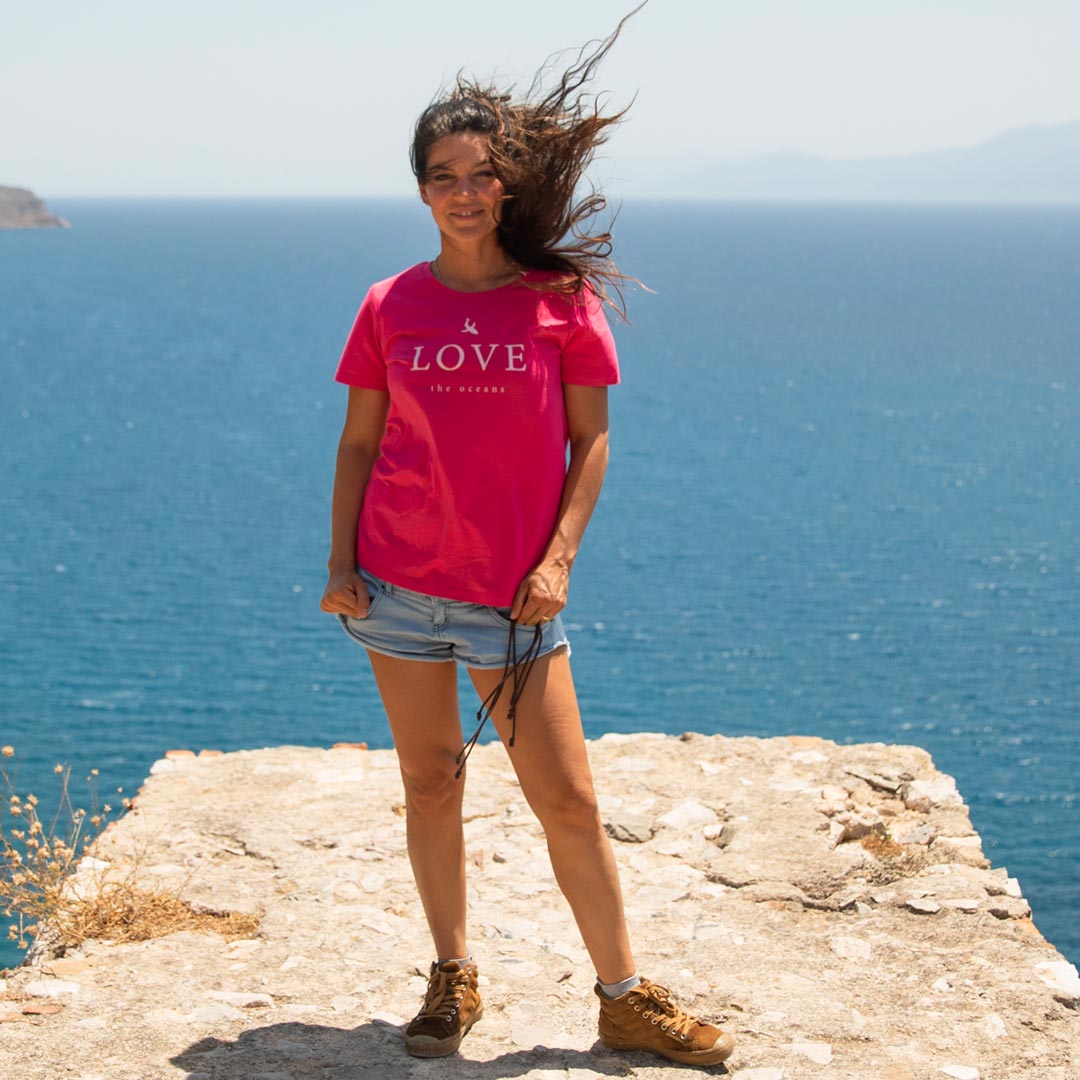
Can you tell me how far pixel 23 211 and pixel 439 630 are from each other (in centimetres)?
19472

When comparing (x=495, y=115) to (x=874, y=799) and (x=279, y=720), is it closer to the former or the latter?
(x=874, y=799)

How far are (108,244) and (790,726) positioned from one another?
134879 millimetres

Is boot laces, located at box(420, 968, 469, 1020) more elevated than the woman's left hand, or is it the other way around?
the woman's left hand

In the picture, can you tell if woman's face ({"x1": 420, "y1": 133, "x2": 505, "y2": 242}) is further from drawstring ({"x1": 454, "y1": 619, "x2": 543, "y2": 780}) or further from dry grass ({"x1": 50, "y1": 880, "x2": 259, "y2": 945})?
dry grass ({"x1": 50, "y1": 880, "x2": 259, "y2": 945})

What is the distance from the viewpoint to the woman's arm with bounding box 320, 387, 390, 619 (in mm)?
3338

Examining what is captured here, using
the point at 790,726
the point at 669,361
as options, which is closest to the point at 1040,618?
the point at 790,726

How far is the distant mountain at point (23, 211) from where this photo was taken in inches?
6978

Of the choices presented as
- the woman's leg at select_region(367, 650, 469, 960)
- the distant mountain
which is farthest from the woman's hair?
the distant mountain

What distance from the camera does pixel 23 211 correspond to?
180 metres

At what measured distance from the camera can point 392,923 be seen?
463 cm

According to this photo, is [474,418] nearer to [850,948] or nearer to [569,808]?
[569,808]

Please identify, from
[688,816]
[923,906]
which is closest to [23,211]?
[688,816]

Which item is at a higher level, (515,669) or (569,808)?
(515,669)

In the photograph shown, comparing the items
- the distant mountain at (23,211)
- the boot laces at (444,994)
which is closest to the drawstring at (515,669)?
the boot laces at (444,994)
